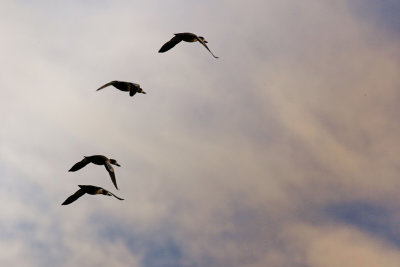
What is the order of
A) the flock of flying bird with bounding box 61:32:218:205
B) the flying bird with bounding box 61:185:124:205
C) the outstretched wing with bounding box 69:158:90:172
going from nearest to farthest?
the flying bird with bounding box 61:185:124:205, the flock of flying bird with bounding box 61:32:218:205, the outstretched wing with bounding box 69:158:90:172

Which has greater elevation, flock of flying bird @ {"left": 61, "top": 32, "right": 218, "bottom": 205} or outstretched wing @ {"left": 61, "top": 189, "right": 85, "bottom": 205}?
flock of flying bird @ {"left": 61, "top": 32, "right": 218, "bottom": 205}

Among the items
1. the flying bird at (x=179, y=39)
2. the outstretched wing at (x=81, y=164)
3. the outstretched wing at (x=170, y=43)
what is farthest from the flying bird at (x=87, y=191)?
the outstretched wing at (x=170, y=43)

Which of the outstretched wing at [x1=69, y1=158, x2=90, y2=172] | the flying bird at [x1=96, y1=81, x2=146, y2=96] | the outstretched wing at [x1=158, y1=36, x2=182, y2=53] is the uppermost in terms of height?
the outstretched wing at [x1=158, y1=36, x2=182, y2=53]

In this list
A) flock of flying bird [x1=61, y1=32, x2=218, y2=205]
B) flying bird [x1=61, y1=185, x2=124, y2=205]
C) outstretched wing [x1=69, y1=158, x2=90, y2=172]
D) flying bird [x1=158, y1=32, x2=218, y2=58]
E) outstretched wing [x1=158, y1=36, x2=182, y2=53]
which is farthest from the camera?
outstretched wing [x1=158, y1=36, x2=182, y2=53]

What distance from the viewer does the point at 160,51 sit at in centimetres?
3800

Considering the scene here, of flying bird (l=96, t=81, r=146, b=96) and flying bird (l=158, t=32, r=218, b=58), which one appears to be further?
flying bird (l=158, t=32, r=218, b=58)

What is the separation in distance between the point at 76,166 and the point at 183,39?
1388 centimetres

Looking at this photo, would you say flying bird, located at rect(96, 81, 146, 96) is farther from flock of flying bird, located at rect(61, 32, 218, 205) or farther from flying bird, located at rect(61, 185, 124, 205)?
flying bird, located at rect(61, 185, 124, 205)

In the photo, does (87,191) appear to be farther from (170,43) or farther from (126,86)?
(170,43)

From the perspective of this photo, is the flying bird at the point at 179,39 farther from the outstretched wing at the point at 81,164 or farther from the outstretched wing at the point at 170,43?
the outstretched wing at the point at 81,164

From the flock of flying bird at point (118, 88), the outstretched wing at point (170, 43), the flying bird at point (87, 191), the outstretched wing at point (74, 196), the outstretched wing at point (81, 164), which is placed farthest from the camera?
the outstretched wing at point (170, 43)

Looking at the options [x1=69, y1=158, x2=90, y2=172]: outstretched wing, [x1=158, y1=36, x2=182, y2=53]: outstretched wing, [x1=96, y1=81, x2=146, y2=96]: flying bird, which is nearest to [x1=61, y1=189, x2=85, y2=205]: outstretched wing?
[x1=69, y1=158, x2=90, y2=172]: outstretched wing

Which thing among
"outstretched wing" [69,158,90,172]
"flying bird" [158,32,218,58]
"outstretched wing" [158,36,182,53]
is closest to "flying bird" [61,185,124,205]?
"outstretched wing" [69,158,90,172]

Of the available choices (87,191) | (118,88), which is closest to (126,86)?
(118,88)
